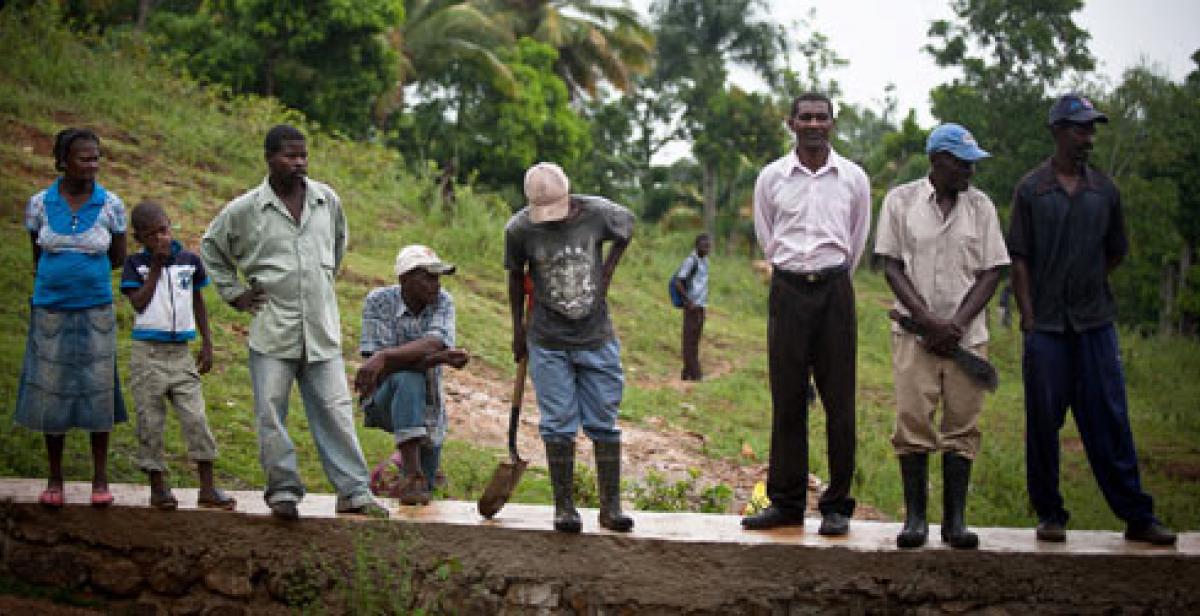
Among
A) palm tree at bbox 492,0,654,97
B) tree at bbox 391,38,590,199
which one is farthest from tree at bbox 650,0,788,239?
tree at bbox 391,38,590,199

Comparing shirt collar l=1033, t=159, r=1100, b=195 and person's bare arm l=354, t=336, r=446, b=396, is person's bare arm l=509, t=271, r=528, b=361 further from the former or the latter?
shirt collar l=1033, t=159, r=1100, b=195

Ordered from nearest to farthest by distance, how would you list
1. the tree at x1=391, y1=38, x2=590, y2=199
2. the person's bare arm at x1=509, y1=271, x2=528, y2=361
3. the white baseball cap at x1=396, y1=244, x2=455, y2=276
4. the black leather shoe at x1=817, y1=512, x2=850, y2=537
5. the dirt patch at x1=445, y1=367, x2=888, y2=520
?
the black leather shoe at x1=817, y1=512, x2=850, y2=537, the person's bare arm at x1=509, y1=271, x2=528, y2=361, the white baseball cap at x1=396, y1=244, x2=455, y2=276, the dirt patch at x1=445, y1=367, x2=888, y2=520, the tree at x1=391, y1=38, x2=590, y2=199

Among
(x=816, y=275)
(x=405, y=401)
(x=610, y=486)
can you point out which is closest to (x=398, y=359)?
(x=405, y=401)

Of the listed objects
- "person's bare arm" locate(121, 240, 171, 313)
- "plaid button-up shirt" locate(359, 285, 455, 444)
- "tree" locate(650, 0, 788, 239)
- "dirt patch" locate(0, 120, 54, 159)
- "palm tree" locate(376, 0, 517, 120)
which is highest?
"tree" locate(650, 0, 788, 239)

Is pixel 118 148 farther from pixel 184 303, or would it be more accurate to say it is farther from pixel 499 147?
pixel 499 147

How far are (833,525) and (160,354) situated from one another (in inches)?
128

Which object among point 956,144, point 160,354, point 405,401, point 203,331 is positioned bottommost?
point 405,401

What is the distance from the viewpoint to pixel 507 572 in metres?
5.80

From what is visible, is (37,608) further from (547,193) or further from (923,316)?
(923,316)

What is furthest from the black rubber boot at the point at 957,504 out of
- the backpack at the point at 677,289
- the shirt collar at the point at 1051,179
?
the backpack at the point at 677,289

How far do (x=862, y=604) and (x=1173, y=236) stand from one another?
22.9 meters

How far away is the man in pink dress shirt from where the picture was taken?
5777 millimetres

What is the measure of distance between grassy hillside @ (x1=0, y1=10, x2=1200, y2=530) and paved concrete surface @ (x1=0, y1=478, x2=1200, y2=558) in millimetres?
1072

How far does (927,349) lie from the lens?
18.8ft
